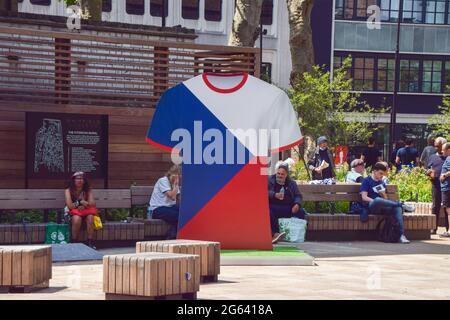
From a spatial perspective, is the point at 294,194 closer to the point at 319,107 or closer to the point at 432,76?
the point at 319,107

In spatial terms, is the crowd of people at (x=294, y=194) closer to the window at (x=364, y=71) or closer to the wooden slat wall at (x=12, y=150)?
the wooden slat wall at (x=12, y=150)

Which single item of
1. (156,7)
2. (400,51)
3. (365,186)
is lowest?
(365,186)

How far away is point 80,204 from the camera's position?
17766 millimetres

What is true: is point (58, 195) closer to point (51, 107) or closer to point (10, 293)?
point (51, 107)

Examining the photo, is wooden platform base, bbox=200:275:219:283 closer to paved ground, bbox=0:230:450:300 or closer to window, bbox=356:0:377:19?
paved ground, bbox=0:230:450:300

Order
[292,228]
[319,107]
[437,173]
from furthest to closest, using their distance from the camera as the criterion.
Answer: [319,107] < [437,173] < [292,228]

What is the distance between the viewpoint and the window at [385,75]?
2403 inches

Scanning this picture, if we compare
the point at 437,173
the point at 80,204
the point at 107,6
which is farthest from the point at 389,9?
the point at 80,204

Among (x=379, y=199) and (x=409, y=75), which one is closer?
(x=379, y=199)

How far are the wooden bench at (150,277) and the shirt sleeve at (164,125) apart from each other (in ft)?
15.7

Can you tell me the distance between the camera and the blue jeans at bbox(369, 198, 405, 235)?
796 inches

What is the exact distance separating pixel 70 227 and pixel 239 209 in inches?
102

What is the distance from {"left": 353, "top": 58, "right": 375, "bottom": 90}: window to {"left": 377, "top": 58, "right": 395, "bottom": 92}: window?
366 millimetres

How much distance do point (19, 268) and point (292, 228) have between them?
742 cm
